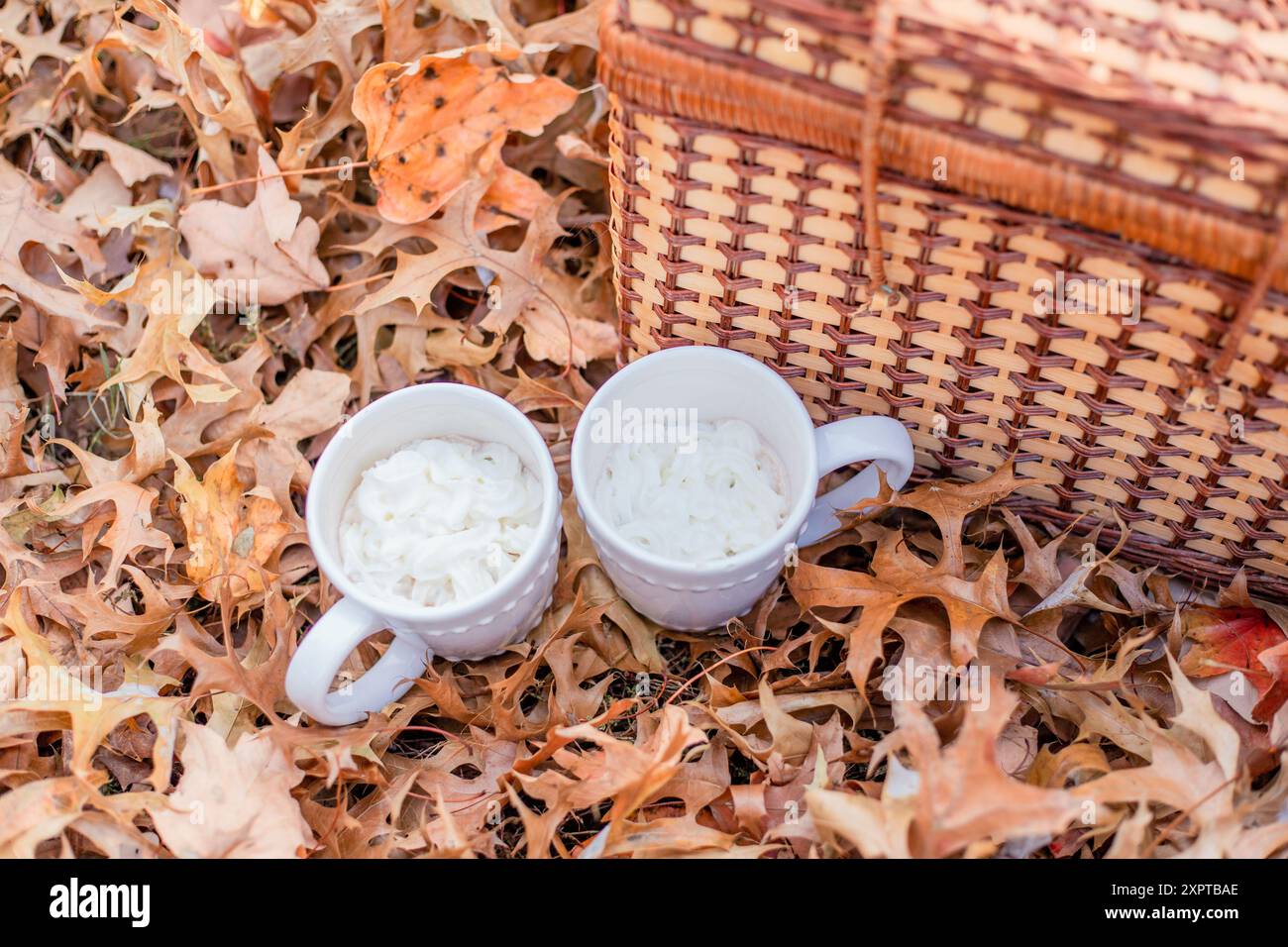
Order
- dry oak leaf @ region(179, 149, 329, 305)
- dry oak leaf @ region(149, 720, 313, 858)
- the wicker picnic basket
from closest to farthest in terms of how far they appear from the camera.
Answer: the wicker picnic basket, dry oak leaf @ region(149, 720, 313, 858), dry oak leaf @ region(179, 149, 329, 305)

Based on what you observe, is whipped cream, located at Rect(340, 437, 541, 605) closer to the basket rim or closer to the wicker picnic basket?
the wicker picnic basket

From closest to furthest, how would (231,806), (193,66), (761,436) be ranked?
1. (231,806)
2. (761,436)
3. (193,66)

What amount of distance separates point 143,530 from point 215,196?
0.39m

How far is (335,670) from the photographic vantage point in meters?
0.87

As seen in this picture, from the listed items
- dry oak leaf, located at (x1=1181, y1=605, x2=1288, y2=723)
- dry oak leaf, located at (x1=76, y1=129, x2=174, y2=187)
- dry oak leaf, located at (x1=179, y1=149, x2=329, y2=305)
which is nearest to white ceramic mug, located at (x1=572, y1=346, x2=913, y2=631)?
dry oak leaf, located at (x1=1181, y1=605, x2=1288, y2=723)

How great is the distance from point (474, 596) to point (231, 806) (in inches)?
9.8

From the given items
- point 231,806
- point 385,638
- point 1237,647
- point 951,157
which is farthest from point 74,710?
point 1237,647

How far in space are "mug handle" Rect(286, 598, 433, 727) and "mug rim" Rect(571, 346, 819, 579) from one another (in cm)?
20

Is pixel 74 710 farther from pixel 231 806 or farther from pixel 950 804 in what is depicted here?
pixel 950 804

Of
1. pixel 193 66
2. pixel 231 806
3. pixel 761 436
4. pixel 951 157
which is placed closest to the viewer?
pixel 951 157

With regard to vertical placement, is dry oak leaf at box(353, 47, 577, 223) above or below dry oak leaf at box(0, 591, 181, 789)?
above

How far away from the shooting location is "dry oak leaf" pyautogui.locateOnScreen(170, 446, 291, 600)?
101cm

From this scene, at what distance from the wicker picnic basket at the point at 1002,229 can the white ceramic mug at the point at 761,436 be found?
37 millimetres

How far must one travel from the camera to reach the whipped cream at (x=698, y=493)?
92cm
